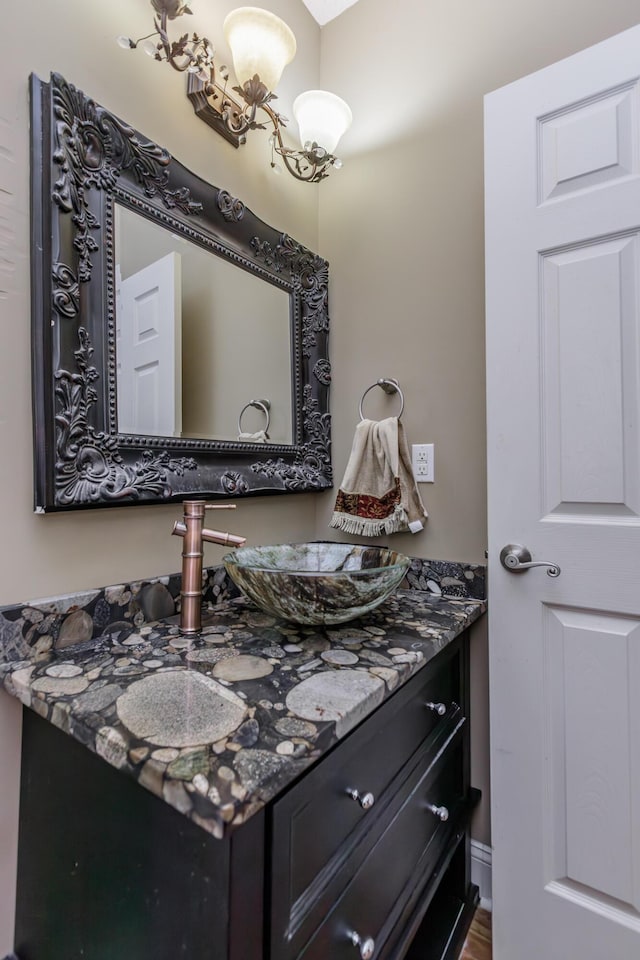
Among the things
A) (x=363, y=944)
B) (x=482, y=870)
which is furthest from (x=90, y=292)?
(x=482, y=870)

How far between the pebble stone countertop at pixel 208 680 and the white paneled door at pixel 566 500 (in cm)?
25

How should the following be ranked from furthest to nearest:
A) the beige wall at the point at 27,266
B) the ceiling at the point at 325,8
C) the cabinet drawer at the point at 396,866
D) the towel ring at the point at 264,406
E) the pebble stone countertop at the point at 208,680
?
the ceiling at the point at 325,8, the towel ring at the point at 264,406, the beige wall at the point at 27,266, the cabinet drawer at the point at 396,866, the pebble stone countertop at the point at 208,680

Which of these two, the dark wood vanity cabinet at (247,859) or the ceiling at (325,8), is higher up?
→ the ceiling at (325,8)

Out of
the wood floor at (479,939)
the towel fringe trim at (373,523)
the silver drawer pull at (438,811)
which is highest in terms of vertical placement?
the towel fringe trim at (373,523)

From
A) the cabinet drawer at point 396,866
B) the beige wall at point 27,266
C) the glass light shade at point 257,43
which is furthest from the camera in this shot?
the glass light shade at point 257,43

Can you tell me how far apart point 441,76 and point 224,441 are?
1.26 m

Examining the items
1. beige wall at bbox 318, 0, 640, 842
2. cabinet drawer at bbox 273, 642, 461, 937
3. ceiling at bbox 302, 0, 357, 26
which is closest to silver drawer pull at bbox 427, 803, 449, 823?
cabinet drawer at bbox 273, 642, 461, 937

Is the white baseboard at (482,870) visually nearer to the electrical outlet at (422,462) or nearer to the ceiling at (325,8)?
the electrical outlet at (422,462)

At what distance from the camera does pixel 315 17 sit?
1577 millimetres

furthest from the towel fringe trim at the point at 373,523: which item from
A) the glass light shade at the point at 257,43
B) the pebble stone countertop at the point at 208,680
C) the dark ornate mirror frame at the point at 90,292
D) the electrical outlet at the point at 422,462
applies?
the glass light shade at the point at 257,43

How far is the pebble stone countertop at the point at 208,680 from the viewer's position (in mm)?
506

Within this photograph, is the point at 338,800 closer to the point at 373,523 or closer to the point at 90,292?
the point at 373,523

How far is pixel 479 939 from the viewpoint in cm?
114

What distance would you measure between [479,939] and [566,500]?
3.67 feet
